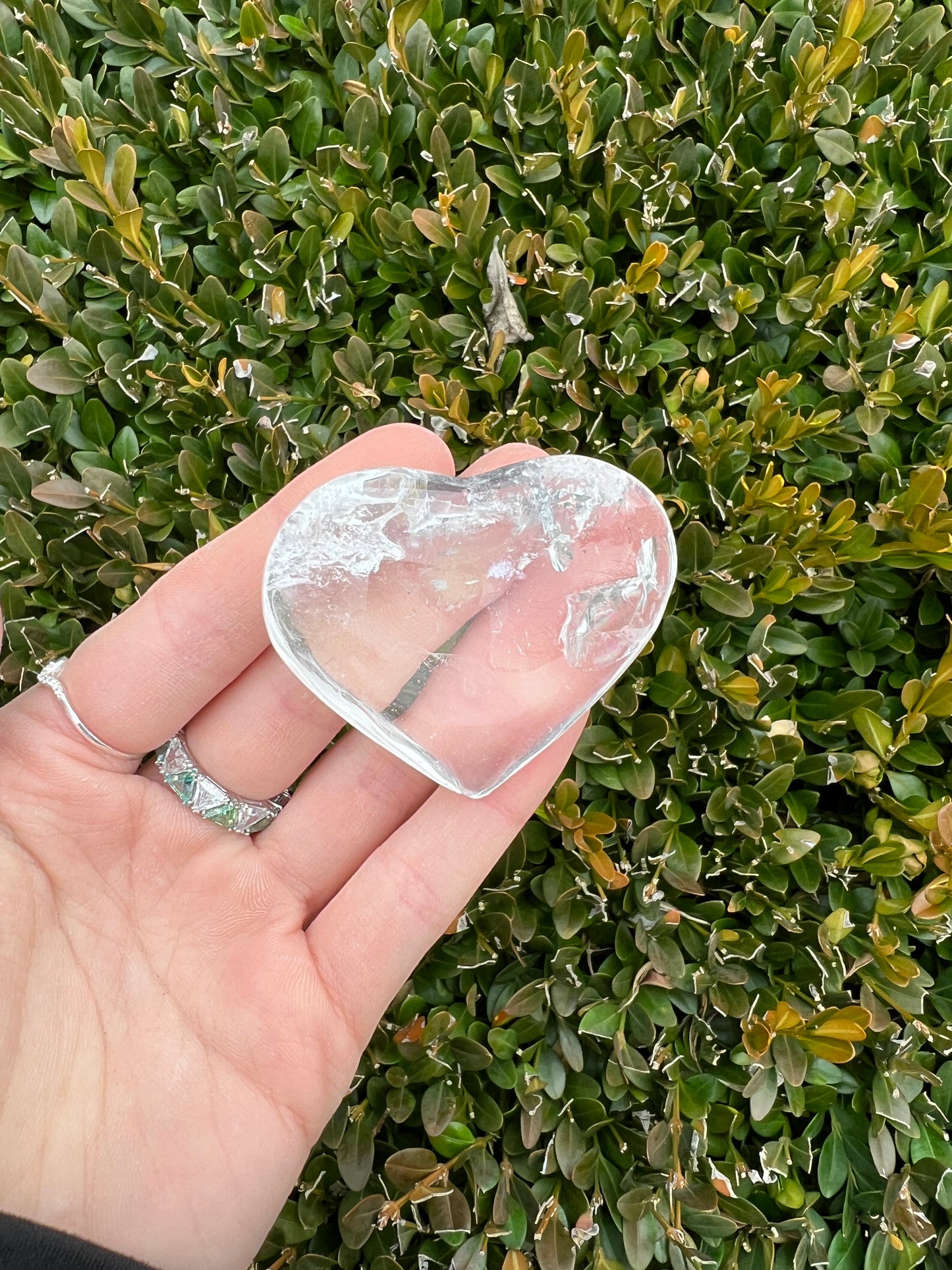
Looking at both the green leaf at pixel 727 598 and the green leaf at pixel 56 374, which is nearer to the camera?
the green leaf at pixel 727 598

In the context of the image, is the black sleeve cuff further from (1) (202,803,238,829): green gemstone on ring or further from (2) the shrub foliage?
(1) (202,803,238,829): green gemstone on ring

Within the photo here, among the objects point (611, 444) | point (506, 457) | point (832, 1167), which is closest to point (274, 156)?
point (506, 457)

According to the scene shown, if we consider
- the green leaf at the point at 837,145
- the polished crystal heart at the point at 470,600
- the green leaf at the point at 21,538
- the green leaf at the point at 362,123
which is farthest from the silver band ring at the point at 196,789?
the green leaf at the point at 837,145

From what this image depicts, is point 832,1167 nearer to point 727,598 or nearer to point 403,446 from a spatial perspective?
point 727,598

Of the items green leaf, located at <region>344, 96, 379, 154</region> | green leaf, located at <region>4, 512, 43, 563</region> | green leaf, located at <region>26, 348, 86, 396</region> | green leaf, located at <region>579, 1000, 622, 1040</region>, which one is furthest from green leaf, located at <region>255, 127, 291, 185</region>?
green leaf, located at <region>579, 1000, 622, 1040</region>

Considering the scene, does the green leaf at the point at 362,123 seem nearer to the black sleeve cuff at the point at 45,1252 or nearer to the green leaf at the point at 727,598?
the green leaf at the point at 727,598
